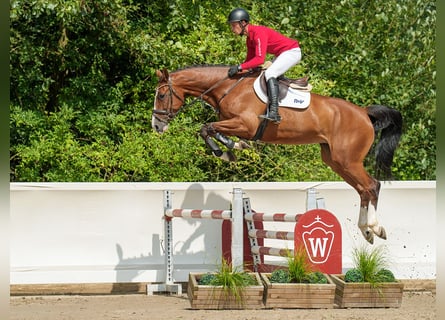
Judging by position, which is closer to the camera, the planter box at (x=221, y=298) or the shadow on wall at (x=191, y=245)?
the planter box at (x=221, y=298)

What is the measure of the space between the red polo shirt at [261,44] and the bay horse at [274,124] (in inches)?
10.6

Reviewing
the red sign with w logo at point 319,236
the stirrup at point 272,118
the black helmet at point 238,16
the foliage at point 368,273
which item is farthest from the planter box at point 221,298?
the black helmet at point 238,16

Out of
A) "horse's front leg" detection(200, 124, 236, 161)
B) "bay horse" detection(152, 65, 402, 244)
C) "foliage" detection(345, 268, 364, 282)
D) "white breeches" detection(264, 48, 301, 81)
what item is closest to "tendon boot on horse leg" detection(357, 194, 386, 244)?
"bay horse" detection(152, 65, 402, 244)

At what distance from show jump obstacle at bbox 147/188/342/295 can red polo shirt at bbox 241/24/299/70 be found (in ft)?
4.11

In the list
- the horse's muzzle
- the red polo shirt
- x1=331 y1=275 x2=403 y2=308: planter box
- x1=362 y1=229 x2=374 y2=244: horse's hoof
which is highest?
the red polo shirt

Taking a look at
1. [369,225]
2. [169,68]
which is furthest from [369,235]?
[169,68]

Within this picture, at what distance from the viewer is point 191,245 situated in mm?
7223

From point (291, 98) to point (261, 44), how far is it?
634 millimetres

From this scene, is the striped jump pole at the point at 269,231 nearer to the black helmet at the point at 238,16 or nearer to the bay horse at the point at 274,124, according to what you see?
the bay horse at the point at 274,124

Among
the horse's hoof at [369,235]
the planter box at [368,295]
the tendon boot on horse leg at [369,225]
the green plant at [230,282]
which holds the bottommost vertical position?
the planter box at [368,295]

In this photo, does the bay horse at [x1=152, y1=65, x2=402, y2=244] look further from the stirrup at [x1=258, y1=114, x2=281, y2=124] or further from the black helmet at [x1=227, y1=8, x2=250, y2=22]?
the black helmet at [x1=227, y1=8, x2=250, y2=22]

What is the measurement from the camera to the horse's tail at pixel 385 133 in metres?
7.44

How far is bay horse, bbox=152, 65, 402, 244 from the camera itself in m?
6.78

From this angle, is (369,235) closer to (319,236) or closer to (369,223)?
(369,223)
